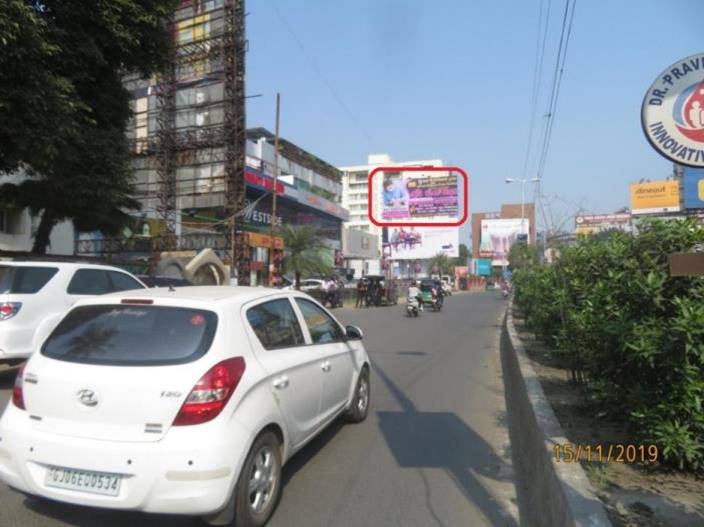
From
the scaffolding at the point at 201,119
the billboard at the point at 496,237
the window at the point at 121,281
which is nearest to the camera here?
the window at the point at 121,281

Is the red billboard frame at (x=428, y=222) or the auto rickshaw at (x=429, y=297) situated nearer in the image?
the red billboard frame at (x=428, y=222)

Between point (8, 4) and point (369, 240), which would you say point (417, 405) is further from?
point (369, 240)

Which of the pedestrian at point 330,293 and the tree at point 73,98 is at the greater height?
the tree at point 73,98

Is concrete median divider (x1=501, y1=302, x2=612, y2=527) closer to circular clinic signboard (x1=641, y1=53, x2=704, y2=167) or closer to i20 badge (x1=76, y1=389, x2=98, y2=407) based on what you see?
circular clinic signboard (x1=641, y1=53, x2=704, y2=167)

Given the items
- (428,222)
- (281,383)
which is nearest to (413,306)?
(428,222)

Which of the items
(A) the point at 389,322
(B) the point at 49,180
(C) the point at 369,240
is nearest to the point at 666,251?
(B) the point at 49,180

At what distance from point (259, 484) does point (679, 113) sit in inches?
142

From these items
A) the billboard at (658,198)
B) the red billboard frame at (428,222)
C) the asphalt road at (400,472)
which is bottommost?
the asphalt road at (400,472)

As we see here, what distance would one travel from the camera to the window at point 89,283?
8.33 metres

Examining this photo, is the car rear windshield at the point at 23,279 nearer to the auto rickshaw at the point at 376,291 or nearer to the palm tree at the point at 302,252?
the palm tree at the point at 302,252

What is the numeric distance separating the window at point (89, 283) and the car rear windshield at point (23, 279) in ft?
1.34

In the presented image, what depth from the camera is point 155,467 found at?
3.19 m
